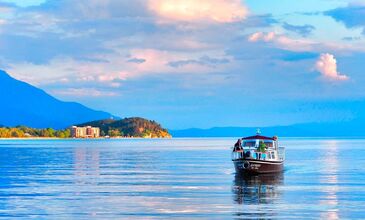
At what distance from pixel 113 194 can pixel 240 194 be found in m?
10.3

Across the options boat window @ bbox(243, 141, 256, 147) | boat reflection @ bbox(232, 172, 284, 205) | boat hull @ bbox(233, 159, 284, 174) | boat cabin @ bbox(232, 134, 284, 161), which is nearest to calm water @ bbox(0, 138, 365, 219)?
boat reflection @ bbox(232, 172, 284, 205)

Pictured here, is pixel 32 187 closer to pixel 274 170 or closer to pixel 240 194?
pixel 240 194

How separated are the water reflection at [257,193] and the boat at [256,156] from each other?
1.03 m

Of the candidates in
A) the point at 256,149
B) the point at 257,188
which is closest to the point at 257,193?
the point at 257,188

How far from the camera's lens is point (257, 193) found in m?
63.7

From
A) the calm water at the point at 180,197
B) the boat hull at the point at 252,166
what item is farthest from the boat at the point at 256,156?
the calm water at the point at 180,197

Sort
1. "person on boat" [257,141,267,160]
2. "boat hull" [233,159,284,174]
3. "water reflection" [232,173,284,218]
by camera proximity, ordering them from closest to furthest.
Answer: "water reflection" [232,173,284,218]
"boat hull" [233,159,284,174]
"person on boat" [257,141,267,160]

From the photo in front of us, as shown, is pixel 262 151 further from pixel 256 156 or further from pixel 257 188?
pixel 257 188

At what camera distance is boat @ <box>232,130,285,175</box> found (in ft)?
286

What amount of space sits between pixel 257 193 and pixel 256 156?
87.8 feet

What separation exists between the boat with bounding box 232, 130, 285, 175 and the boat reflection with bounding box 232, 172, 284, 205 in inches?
38.3

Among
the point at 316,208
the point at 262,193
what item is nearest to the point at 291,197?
the point at 262,193

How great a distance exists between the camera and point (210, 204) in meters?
53.1

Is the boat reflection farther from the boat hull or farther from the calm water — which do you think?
the boat hull
